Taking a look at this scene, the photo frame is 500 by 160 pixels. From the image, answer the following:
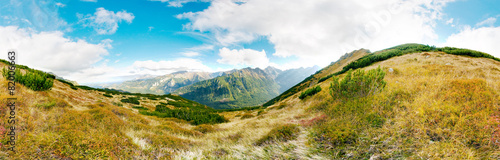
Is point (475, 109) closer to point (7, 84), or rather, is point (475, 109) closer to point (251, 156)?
point (251, 156)

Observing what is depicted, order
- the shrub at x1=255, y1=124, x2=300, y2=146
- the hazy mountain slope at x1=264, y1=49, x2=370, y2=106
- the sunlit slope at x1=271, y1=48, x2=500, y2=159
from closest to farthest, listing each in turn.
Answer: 1. the sunlit slope at x1=271, y1=48, x2=500, y2=159
2. the shrub at x1=255, y1=124, x2=300, y2=146
3. the hazy mountain slope at x1=264, y1=49, x2=370, y2=106

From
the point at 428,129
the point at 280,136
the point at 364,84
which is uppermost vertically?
the point at 364,84

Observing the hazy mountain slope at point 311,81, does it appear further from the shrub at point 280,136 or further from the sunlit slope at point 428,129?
the sunlit slope at point 428,129

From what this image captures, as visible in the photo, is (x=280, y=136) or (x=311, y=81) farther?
(x=311, y=81)

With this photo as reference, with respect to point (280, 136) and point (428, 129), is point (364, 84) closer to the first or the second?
point (428, 129)

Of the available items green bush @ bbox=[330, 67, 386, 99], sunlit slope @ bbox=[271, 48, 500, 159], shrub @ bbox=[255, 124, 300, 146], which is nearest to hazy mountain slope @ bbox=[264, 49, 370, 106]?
green bush @ bbox=[330, 67, 386, 99]

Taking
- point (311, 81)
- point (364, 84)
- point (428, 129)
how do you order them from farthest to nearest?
point (311, 81)
point (364, 84)
point (428, 129)

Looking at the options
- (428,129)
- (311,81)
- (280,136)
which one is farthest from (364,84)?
(311,81)

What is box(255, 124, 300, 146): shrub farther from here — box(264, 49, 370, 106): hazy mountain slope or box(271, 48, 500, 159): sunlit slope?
box(264, 49, 370, 106): hazy mountain slope

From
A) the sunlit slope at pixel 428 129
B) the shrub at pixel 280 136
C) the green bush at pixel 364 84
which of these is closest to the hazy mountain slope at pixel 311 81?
the green bush at pixel 364 84

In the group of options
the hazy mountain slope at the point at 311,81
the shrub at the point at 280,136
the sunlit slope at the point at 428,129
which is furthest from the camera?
the hazy mountain slope at the point at 311,81

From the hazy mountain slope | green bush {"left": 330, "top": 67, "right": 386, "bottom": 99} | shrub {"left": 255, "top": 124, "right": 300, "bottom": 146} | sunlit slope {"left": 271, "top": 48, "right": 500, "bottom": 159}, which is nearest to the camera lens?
sunlit slope {"left": 271, "top": 48, "right": 500, "bottom": 159}

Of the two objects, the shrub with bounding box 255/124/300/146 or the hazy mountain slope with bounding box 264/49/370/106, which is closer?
the shrub with bounding box 255/124/300/146

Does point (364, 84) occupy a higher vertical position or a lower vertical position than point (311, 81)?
lower
